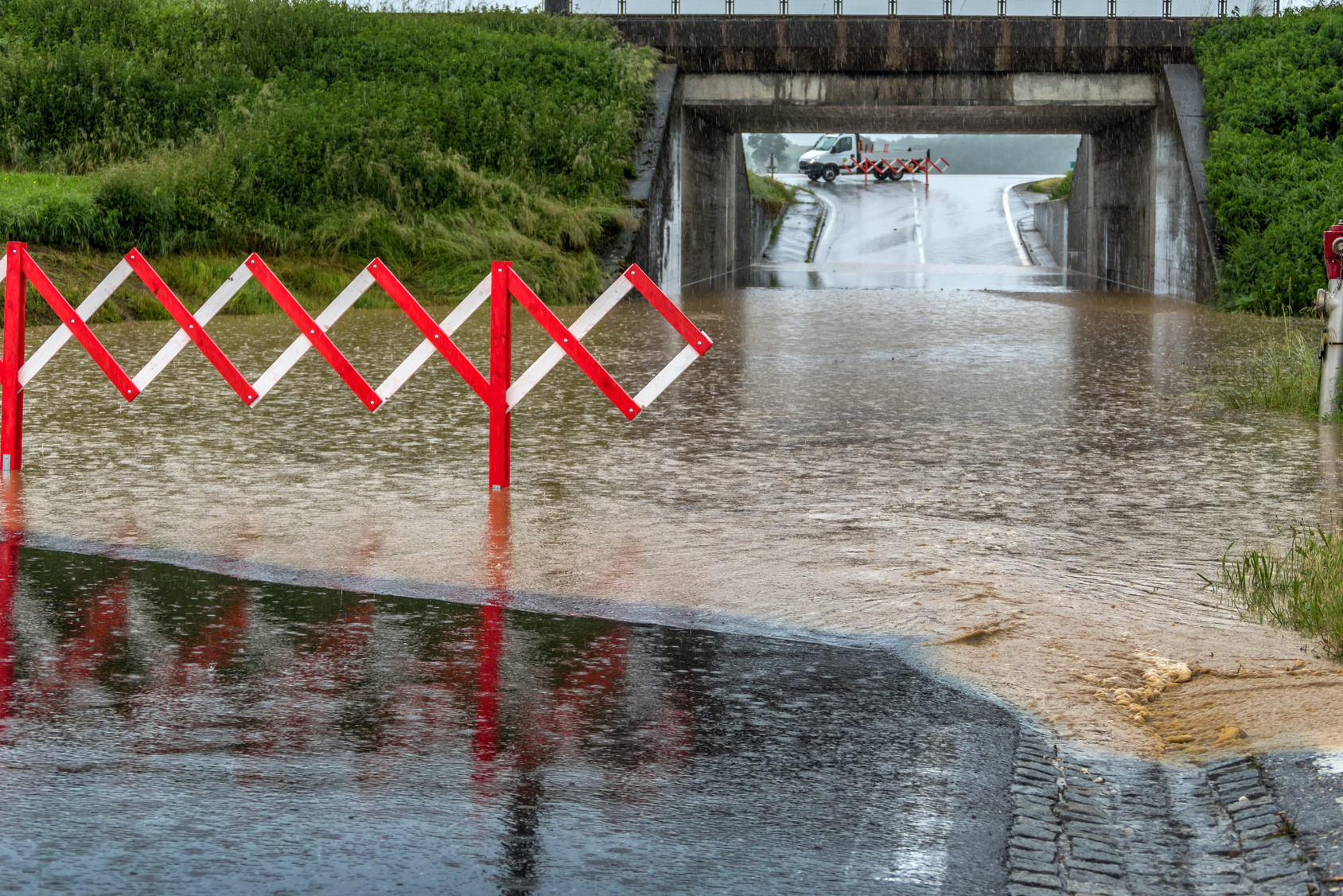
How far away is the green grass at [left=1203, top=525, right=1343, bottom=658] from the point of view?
550cm

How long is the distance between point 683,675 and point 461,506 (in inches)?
126

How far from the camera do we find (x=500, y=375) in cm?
848

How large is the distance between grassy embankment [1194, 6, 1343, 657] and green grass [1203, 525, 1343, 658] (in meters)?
7.47

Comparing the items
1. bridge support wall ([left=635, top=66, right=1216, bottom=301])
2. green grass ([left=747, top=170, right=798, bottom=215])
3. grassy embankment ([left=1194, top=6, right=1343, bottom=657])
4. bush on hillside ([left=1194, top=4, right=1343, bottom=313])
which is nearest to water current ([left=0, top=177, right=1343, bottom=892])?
grassy embankment ([left=1194, top=6, right=1343, bottom=657])

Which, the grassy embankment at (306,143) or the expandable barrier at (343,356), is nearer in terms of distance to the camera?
the expandable barrier at (343,356)

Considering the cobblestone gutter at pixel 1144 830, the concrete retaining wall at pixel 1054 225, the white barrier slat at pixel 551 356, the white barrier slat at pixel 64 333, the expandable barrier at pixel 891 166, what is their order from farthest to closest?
1. the expandable barrier at pixel 891 166
2. the concrete retaining wall at pixel 1054 225
3. the white barrier slat at pixel 64 333
4. the white barrier slat at pixel 551 356
5. the cobblestone gutter at pixel 1144 830

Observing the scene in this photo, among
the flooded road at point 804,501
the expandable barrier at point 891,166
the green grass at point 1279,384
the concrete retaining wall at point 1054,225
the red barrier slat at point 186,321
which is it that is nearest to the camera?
the flooded road at point 804,501

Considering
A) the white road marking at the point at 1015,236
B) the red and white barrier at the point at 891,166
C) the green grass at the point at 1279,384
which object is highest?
the red and white barrier at the point at 891,166

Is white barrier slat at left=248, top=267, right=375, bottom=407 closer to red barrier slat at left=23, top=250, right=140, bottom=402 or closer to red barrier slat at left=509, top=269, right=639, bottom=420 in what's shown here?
red barrier slat at left=23, top=250, right=140, bottom=402

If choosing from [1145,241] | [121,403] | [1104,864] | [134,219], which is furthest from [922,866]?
[1145,241]

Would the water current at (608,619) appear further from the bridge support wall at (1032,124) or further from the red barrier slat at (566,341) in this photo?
the bridge support wall at (1032,124)

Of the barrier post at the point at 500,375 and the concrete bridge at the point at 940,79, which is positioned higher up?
the concrete bridge at the point at 940,79

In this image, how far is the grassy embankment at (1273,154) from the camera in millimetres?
22562

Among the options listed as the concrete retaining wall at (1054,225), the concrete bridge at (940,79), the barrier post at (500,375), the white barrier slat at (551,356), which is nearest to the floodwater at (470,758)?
the barrier post at (500,375)
